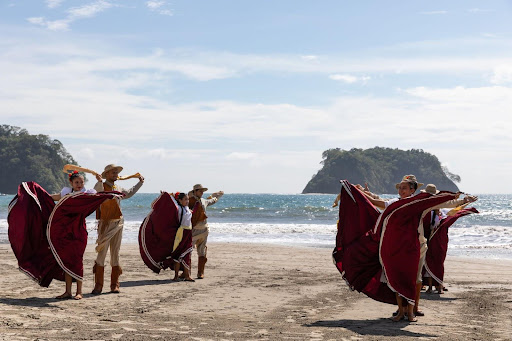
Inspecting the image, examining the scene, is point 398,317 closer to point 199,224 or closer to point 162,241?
point 199,224

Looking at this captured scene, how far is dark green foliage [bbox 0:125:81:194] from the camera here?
125938mm

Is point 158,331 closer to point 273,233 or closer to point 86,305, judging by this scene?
point 86,305

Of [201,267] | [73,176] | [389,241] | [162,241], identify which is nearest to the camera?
[389,241]

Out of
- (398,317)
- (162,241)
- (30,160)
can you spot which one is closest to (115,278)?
(162,241)

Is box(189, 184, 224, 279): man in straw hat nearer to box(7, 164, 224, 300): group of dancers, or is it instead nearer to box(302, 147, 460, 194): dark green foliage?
box(7, 164, 224, 300): group of dancers

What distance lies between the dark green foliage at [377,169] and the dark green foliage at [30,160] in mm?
61295

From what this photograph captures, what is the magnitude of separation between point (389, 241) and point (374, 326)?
3.12 feet

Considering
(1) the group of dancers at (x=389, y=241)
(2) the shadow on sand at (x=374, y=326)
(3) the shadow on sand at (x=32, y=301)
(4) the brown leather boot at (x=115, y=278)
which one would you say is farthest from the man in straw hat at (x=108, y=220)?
(2) the shadow on sand at (x=374, y=326)

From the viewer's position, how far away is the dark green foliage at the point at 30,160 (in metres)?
126

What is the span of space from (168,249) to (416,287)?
5224 mm

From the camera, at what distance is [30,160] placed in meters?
128

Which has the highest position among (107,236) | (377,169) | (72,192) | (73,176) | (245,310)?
(377,169)

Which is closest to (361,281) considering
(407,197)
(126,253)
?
(407,197)

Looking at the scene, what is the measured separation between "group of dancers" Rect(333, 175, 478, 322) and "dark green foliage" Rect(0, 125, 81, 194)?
121 metres
